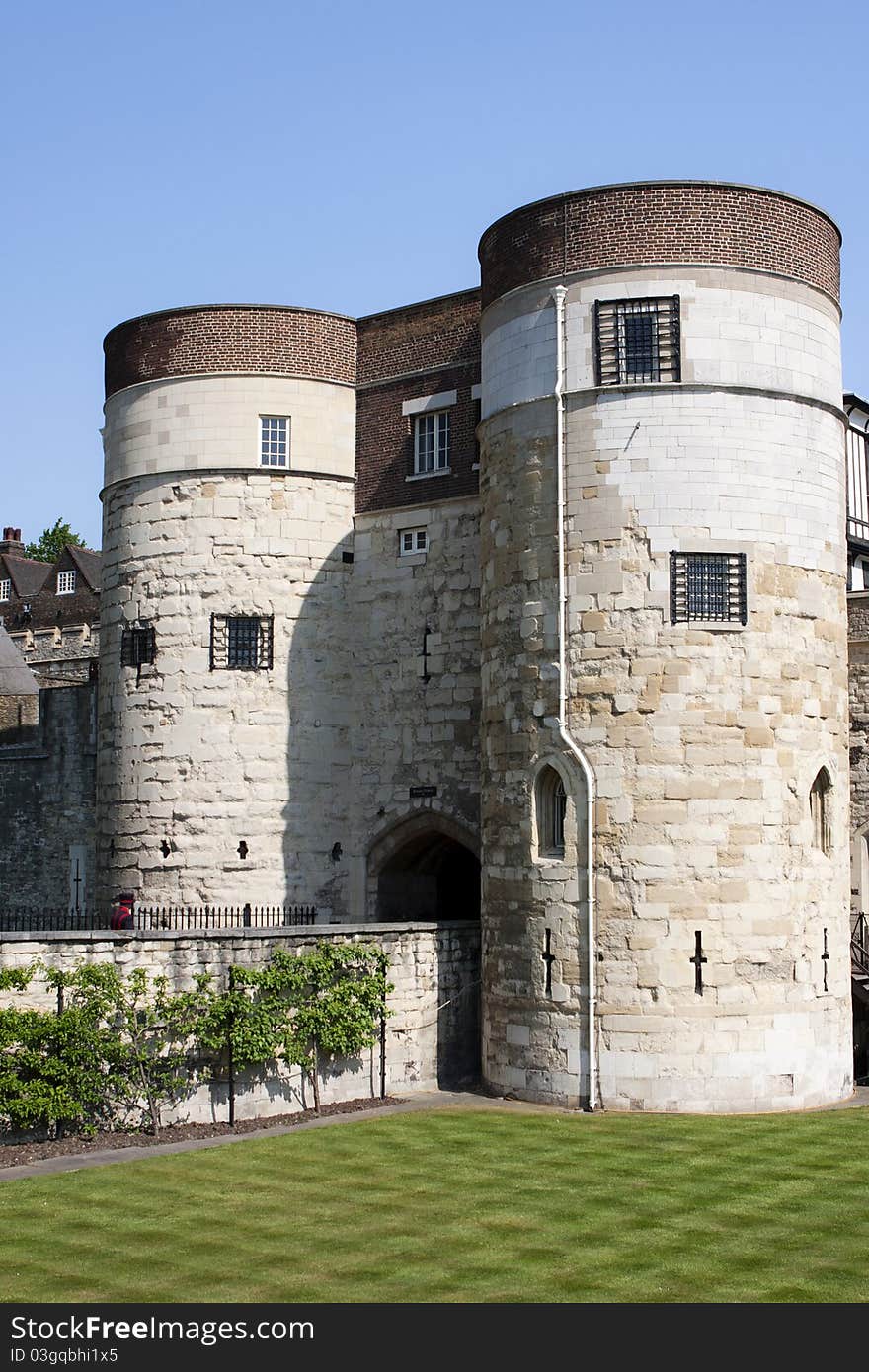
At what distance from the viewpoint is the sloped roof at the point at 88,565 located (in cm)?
6016

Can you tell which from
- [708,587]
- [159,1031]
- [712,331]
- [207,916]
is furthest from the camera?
[207,916]

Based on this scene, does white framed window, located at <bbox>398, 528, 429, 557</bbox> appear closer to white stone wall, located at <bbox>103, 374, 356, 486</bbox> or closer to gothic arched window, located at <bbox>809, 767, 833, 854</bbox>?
white stone wall, located at <bbox>103, 374, 356, 486</bbox>

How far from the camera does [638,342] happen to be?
2050 centimetres

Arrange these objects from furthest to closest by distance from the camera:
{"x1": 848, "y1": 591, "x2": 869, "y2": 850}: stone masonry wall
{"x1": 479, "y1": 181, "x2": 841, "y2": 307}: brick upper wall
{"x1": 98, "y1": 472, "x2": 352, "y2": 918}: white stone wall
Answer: {"x1": 98, "y1": 472, "x2": 352, "y2": 918}: white stone wall → {"x1": 848, "y1": 591, "x2": 869, "y2": 850}: stone masonry wall → {"x1": 479, "y1": 181, "x2": 841, "y2": 307}: brick upper wall

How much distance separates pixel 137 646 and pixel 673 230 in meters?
11.0

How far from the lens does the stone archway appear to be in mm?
25484

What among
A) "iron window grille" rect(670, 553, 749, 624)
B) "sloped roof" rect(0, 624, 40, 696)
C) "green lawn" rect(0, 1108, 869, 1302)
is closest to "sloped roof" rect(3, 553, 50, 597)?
"sloped roof" rect(0, 624, 40, 696)

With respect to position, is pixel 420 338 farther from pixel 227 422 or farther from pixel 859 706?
pixel 859 706

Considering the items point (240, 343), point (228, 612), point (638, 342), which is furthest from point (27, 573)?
point (638, 342)

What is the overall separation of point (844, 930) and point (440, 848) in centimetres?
767

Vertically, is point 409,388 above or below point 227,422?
above

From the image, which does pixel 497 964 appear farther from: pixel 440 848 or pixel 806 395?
pixel 806 395

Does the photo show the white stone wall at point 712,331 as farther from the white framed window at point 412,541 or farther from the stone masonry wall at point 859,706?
the white framed window at point 412,541

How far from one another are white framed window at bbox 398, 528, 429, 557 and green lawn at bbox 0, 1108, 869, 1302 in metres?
10.1
